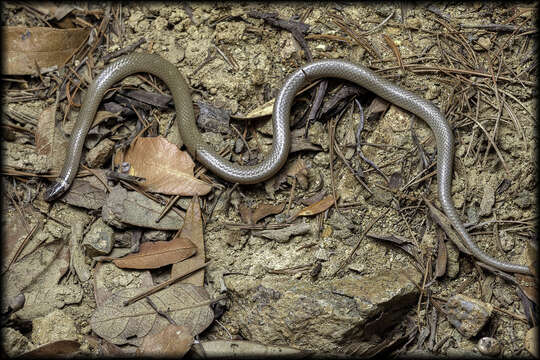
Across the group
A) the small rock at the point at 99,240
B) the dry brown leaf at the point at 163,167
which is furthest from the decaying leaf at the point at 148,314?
the dry brown leaf at the point at 163,167

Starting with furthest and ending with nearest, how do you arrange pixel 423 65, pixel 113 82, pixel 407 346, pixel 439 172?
pixel 113 82, pixel 423 65, pixel 439 172, pixel 407 346

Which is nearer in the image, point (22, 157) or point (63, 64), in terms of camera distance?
point (22, 157)

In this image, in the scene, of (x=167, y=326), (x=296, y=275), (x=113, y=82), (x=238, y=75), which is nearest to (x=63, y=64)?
(x=113, y=82)

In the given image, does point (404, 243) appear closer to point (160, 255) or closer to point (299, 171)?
point (299, 171)

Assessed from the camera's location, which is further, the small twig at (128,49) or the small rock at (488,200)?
the small twig at (128,49)

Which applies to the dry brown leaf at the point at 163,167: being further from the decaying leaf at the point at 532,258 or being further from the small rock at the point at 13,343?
the decaying leaf at the point at 532,258

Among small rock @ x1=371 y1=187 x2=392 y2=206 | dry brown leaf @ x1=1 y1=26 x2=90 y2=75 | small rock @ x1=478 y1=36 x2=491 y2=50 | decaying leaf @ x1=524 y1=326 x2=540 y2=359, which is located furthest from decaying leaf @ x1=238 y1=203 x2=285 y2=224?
dry brown leaf @ x1=1 y1=26 x2=90 y2=75

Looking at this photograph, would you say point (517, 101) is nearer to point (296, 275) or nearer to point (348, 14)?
point (348, 14)
